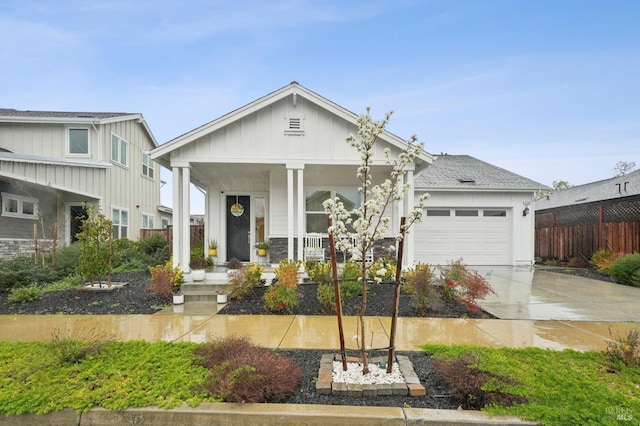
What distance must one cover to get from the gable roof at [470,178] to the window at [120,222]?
1253 cm

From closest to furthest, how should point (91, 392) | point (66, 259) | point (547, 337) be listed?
1. point (91, 392)
2. point (547, 337)
3. point (66, 259)

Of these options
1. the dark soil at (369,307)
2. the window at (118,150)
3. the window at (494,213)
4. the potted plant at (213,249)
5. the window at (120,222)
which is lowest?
the dark soil at (369,307)

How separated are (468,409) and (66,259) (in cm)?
1056

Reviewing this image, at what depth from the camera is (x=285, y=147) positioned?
845 cm

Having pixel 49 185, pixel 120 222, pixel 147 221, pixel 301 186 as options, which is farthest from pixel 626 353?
pixel 147 221

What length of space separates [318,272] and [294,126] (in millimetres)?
3781

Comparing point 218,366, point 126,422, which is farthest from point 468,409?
point 126,422

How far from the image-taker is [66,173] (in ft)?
37.4

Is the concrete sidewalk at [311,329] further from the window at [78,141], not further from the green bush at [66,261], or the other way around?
the window at [78,141]

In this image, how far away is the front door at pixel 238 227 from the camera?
10.8 metres

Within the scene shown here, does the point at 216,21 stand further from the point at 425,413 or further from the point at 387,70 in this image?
the point at 425,413

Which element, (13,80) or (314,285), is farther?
(13,80)

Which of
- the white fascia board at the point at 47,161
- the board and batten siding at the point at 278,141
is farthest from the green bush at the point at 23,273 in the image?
Answer: the board and batten siding at the point at 278,141

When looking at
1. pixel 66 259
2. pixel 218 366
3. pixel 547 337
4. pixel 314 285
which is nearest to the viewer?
pixel 218 366
